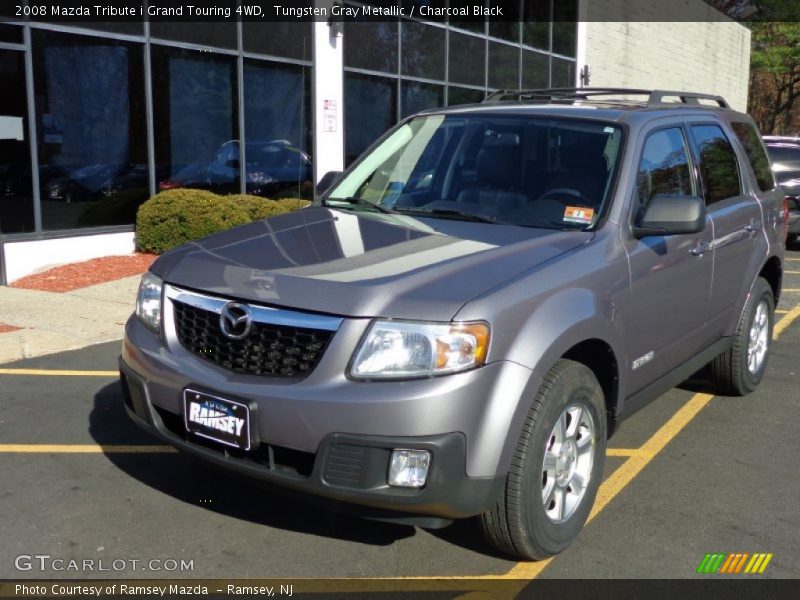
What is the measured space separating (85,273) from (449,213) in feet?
23.8

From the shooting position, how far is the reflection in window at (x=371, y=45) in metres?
15.0

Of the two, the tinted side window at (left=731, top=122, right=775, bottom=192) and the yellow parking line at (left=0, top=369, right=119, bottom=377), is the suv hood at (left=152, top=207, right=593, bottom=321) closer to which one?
the tinted side window at (left=731, top=122, right=775, bottom=192)

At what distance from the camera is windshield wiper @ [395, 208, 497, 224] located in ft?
13.7

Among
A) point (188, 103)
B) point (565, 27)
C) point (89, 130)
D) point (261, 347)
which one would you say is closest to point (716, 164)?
point (261, 347)

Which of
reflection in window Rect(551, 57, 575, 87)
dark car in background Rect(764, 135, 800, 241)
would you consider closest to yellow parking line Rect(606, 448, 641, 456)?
dark car in background Rect(764, 135, 800, 241)

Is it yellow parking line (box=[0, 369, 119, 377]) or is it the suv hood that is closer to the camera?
the suv hood

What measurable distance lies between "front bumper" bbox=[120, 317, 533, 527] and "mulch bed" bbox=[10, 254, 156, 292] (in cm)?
719

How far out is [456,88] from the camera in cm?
1852

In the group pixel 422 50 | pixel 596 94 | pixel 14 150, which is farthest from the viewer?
pixel 422 50

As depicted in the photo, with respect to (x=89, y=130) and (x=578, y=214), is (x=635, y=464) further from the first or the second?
(x=89, y=130)

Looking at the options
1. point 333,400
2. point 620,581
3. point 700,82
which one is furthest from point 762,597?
point 700,82

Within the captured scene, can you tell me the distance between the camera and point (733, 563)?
3.60 m

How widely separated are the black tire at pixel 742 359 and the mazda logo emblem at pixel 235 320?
3380 mm

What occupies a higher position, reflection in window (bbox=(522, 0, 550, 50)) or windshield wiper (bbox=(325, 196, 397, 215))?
reflection in window (bbox=(522, 0, 550, 50))
